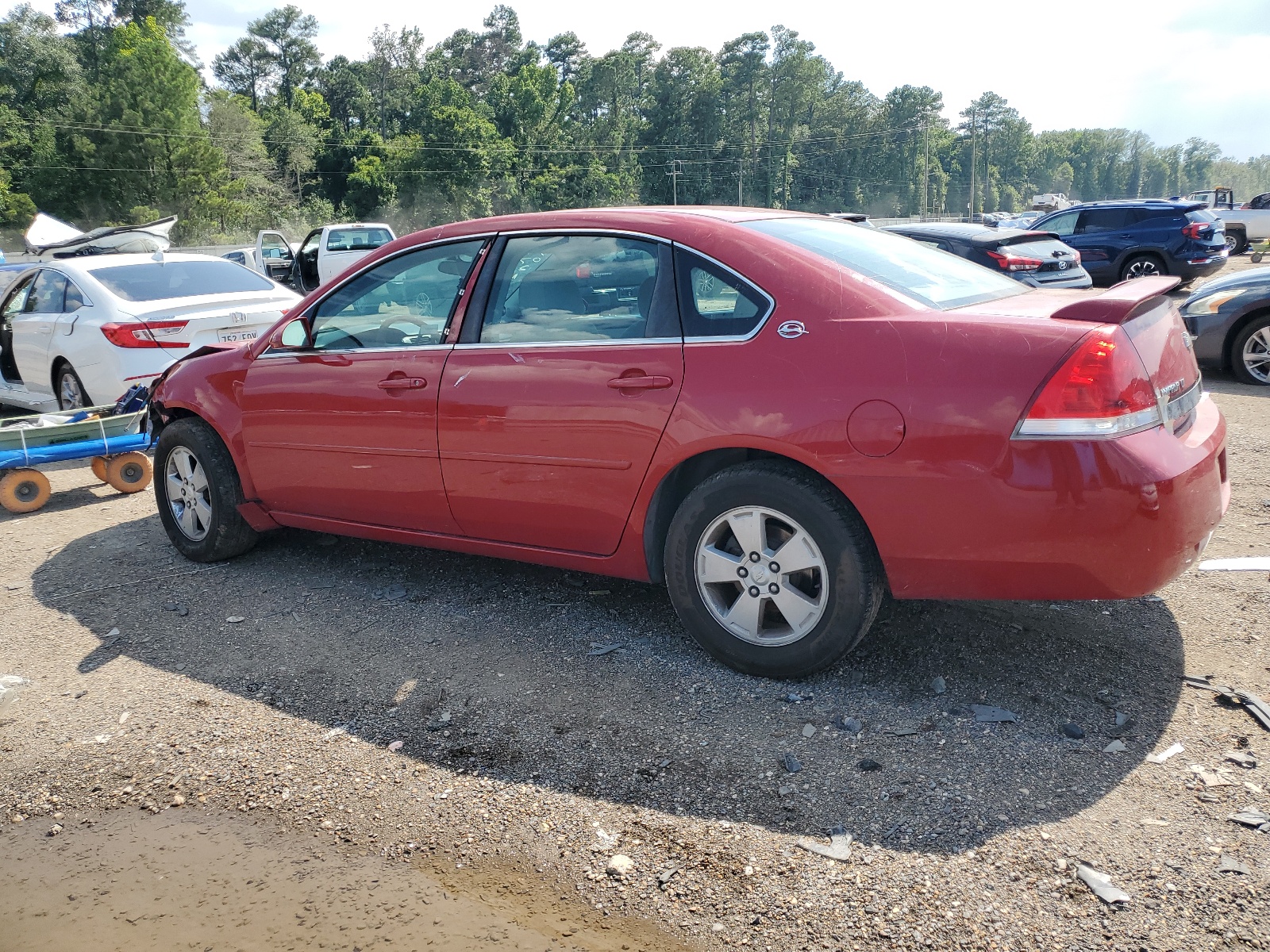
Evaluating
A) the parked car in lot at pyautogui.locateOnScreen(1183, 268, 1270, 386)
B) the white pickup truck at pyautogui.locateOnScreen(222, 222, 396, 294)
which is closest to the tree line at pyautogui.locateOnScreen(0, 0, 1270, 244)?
the white pickup truck at pyautogui.locateOnScreen(222, 222, 396, 294)

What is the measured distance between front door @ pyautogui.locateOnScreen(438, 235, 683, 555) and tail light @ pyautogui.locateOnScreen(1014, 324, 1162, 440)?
4.03 ft

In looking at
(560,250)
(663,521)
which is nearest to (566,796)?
(663,521)

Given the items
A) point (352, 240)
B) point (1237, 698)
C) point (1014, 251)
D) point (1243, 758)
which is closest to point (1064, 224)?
point (1014, 251)

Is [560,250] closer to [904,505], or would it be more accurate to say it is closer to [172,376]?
[904,505]

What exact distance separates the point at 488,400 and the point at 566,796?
1.68 meters

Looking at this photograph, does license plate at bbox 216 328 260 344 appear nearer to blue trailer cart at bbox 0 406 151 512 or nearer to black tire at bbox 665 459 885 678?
blue trailer cart at bbox 0 406 151 512

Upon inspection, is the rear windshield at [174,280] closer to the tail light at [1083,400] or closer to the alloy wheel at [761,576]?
the alloy wheel at [761,576]

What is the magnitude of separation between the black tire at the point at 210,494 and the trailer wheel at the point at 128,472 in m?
1.79

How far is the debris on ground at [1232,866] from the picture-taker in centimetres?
257

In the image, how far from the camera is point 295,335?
487 cm

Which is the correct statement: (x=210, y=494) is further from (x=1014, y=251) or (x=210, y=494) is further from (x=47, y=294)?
(x=1014, y=251)

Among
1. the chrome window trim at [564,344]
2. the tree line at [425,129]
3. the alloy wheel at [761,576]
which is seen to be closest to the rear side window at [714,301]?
the chrome window trim at [564,344]

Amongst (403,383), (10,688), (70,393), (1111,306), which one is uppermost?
(1111,306)

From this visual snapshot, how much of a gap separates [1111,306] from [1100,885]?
67.0 inches
